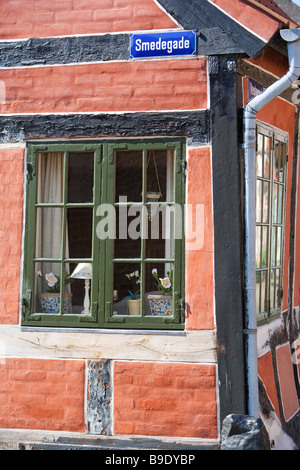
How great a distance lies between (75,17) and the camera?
633cm

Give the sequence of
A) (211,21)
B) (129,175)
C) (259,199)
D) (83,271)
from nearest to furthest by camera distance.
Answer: (211,21) < (83,271) < (129,175) < (259,199)

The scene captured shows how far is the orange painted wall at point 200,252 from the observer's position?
19.5 feet

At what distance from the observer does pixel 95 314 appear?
6145 millimetres

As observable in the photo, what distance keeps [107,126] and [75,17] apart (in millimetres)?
1085

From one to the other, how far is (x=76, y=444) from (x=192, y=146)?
2821 millimetres

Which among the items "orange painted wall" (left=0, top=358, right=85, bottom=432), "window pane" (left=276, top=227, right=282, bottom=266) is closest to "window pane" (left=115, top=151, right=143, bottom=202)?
"orange painted wall" (left=0, top=358, right=85, bottom=432)

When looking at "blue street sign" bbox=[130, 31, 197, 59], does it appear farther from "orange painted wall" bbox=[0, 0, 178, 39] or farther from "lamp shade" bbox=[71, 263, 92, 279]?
"lamp shade" bbox=[71, 263, 92, 279]

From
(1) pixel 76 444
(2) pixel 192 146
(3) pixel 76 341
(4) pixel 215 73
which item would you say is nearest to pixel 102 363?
(3) pixel 76 341

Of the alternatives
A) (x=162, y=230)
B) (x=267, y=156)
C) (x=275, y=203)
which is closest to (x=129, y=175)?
(x=162, y=230)

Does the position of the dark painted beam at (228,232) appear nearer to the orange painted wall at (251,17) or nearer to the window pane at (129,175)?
the orange painted wall at (251,17)

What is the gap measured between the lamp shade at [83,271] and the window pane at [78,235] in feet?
0.85

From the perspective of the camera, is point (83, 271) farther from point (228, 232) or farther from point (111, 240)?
point (228, 232)
